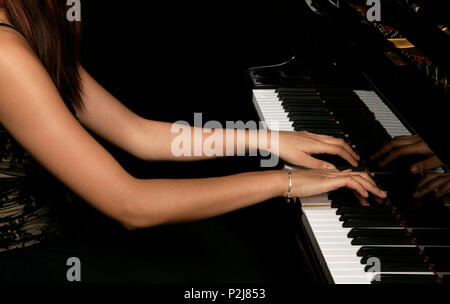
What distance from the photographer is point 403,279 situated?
3.55 ft

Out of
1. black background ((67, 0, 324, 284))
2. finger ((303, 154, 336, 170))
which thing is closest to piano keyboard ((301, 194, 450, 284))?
finger ((303, 154, 336, 170))

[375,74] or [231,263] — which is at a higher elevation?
[375,74]

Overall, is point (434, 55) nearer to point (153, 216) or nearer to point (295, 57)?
point (295, 57)

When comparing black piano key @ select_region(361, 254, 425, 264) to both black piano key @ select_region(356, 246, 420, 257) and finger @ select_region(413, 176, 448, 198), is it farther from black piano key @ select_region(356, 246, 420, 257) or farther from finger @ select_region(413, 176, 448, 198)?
finger @ select_region(413, 176, 448, 198)

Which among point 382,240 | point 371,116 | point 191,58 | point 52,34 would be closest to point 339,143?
point 371,116

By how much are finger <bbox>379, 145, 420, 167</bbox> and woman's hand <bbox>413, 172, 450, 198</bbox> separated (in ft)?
0.40

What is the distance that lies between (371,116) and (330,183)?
53 cm

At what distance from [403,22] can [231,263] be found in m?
0.91

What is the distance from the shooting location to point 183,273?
1.35m

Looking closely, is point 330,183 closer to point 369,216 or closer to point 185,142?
point 369,216

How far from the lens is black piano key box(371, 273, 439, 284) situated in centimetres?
108

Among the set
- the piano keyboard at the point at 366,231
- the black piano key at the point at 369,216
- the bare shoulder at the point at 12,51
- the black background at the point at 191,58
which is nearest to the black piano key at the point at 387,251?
the piano keyboard at the point at 366,231
